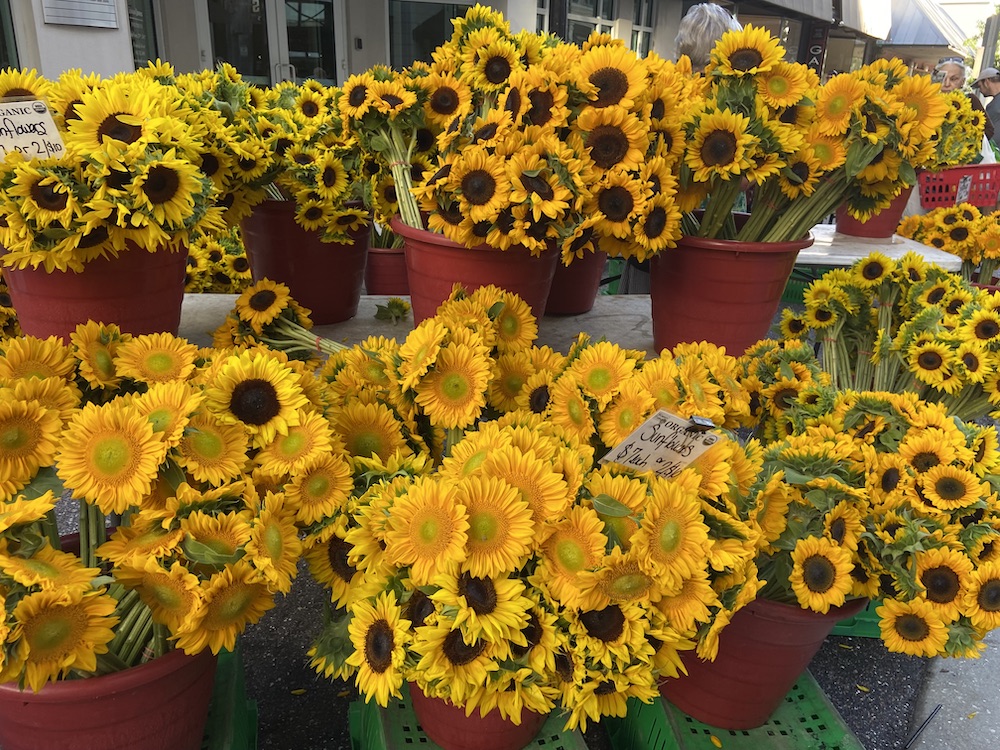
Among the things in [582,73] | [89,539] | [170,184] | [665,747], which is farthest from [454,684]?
[582,73]

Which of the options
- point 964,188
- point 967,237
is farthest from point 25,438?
point 964,188

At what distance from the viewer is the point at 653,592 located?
75cm

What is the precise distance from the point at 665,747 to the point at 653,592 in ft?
1.74

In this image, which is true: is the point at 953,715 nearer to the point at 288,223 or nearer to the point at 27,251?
the point at 288,223

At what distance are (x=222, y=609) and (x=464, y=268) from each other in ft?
2.54

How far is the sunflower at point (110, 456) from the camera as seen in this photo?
71 centimetres

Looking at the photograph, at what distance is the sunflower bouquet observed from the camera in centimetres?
133

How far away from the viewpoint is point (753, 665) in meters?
1.08

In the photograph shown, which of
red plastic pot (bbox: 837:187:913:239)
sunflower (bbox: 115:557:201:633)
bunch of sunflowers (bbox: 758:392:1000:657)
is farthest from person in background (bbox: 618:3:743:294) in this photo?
sunflower (bbox: 115:557:201:633)

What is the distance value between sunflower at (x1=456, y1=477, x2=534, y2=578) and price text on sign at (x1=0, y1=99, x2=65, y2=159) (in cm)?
90

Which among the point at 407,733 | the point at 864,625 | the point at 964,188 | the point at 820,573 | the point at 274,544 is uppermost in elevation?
the point at 964,188

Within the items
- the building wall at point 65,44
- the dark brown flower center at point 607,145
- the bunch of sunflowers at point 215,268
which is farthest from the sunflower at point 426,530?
the building wall at point 65,44

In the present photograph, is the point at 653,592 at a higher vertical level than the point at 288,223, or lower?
lower

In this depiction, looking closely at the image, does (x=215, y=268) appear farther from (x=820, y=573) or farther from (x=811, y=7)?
(x=811, y=7)
